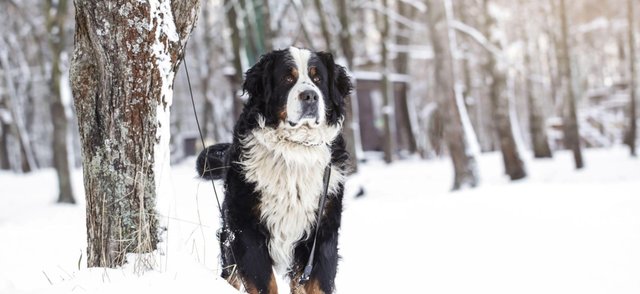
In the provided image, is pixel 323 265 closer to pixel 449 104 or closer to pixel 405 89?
pixel 449 104

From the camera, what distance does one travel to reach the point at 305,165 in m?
3.72

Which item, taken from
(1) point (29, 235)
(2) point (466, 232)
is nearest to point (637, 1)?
(2) point (466, 232)

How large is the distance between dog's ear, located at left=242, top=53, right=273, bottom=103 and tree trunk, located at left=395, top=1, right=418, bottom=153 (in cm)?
1989

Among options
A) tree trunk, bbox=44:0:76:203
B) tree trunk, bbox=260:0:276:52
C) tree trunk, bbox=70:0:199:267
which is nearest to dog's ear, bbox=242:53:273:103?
tree trunk, bbox=70:0:199:267

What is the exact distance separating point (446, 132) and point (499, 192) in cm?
217

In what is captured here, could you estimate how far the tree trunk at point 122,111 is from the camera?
3178 mm

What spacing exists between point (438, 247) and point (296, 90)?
116 inches

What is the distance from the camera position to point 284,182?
11.9 feet

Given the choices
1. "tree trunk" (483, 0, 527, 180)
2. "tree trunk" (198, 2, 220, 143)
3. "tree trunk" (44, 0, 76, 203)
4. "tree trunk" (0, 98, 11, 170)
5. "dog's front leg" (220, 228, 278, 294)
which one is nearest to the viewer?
"dog's front leg" (220, 228, 278, 294)

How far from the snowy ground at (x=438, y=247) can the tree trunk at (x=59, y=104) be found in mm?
2631

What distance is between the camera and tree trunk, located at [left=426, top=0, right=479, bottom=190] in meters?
10.7

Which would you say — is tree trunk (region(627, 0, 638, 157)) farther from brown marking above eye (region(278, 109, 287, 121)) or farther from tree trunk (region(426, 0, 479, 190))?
brown marking above eye (region(278, 109, 287, 121))

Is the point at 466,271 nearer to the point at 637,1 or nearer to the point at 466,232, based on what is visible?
the point at 466,232

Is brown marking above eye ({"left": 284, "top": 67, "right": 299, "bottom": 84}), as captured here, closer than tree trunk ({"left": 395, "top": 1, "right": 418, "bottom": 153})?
Yes
